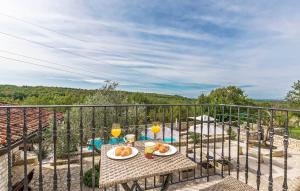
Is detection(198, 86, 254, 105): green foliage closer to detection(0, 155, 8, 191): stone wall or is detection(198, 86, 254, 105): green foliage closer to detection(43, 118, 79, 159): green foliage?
detection(43, 118, 79, 159): green foliage

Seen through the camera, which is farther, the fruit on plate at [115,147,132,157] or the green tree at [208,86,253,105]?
the green tree at [208,86,253,105]

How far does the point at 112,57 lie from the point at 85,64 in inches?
171

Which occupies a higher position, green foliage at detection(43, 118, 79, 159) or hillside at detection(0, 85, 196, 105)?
hillside at detection(0, 85, 196, 105)

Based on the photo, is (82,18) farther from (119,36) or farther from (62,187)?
(62,187)

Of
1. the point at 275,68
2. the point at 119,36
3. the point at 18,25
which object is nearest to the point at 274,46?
the point at 275,68

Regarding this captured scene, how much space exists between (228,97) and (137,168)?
2281 centimetres

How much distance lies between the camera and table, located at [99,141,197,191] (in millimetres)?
1717

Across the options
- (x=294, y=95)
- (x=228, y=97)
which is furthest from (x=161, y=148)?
(x=294, y=95)

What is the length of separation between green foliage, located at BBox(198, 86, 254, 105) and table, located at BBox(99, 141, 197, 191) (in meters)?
21.8

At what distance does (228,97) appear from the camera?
23234 millimetres

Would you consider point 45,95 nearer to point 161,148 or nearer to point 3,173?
point 3,173

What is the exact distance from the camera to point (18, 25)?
73.9 ft

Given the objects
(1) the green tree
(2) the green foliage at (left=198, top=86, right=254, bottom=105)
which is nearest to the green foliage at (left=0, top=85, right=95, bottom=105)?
(2) the green foliage at (left=198, top=86, right=254, bottom=105)

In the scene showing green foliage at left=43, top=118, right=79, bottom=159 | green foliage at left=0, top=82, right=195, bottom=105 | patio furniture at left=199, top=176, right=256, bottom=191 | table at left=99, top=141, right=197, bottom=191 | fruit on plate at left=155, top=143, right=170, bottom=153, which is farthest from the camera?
green foliage at left=0, top=82, right=195, bottom=105
